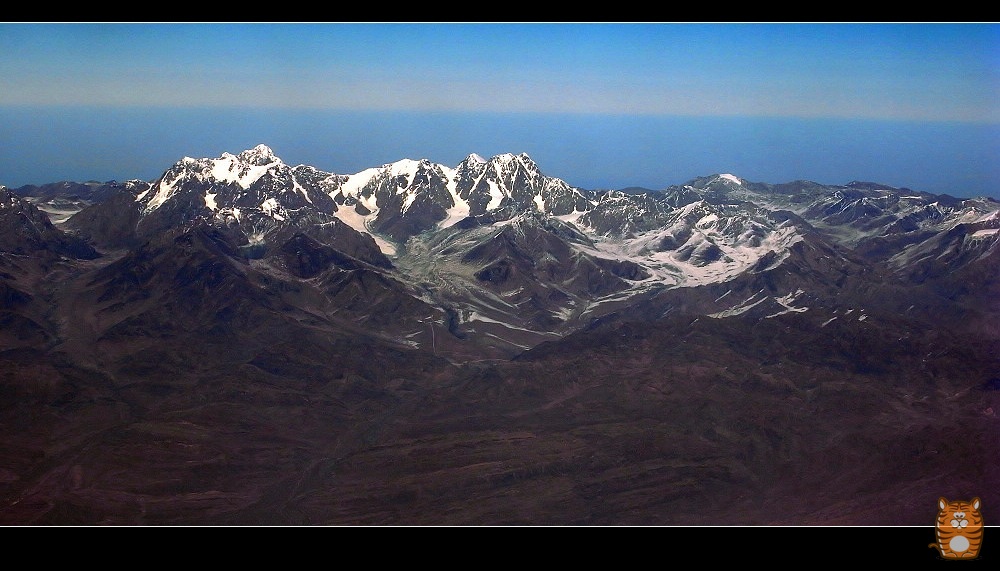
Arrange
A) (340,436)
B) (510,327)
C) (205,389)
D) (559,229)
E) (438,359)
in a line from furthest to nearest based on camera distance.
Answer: (559,229), (510,327), (438,359), (205,389), (340,436)

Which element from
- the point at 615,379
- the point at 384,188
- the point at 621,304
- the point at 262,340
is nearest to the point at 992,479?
the point at 615,379

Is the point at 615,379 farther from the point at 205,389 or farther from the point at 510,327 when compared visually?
the point at 205,389
